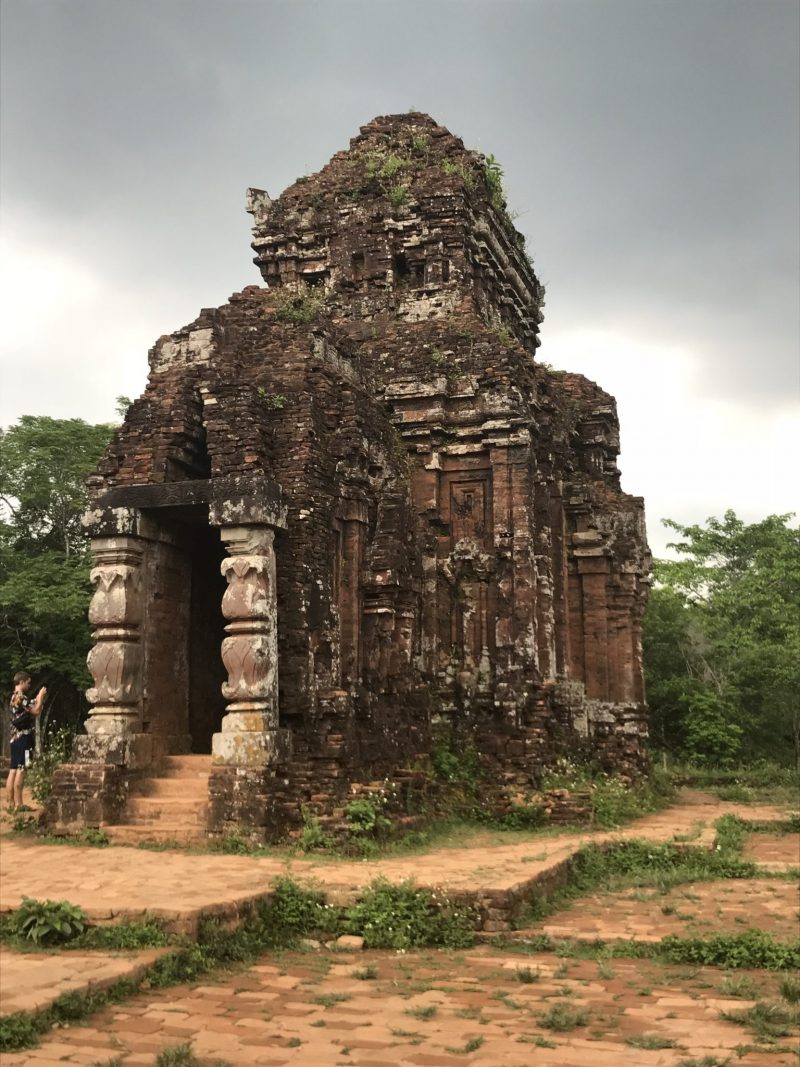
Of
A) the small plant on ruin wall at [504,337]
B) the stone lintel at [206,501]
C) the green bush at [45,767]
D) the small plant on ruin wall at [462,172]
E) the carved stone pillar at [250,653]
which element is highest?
the small plant on ruin wall at [462,172]

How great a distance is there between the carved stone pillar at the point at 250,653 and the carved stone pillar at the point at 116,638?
1315 mm

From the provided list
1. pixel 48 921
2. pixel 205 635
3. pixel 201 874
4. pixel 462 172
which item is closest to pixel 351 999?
pixel 48 921

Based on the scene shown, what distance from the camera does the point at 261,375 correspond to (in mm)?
13078

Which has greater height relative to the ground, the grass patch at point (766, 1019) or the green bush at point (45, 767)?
the green bush at point (45, 767)

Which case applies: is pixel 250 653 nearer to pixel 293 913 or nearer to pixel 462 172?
pixel 293 913

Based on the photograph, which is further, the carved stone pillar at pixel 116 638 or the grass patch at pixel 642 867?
the carved stone pillar at pixel 116 638

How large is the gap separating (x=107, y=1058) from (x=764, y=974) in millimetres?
4492

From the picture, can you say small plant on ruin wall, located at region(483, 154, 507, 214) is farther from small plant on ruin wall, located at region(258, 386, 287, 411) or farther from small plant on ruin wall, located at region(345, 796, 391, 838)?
small plant on ruin wall, located at region(345, 796, 391, 838)

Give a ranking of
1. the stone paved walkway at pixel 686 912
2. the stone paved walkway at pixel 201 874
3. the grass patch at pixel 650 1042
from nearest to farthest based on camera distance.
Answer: the grass patch at pixel 650 1042 → the stone paved walkway at pixel 201 874 → the stone paved walkway at pixel 686 912

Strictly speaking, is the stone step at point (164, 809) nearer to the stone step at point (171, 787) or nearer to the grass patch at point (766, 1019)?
the stone step at point (171, 787)

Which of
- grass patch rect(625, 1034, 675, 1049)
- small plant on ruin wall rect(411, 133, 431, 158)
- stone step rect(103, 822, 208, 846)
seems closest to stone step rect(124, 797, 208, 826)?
stone step rect(103, 822, 208, 846)

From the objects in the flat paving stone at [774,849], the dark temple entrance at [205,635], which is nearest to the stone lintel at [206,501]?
the dark temple entrance at [205,635]

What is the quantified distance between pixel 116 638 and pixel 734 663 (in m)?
21.5

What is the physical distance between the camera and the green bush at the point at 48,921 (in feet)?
21.4
